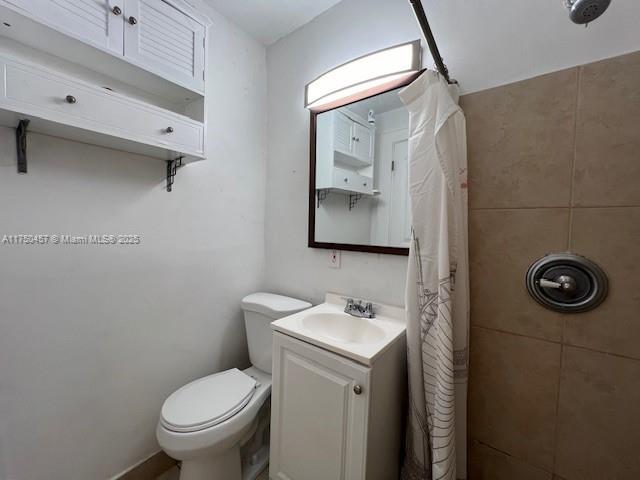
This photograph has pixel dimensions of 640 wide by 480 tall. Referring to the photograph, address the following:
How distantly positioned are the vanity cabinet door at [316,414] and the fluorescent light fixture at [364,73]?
1192 millimetres

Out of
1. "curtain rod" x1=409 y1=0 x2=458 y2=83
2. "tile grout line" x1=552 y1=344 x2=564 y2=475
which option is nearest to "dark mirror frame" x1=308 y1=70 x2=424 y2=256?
"curtain rod" x1=409 y1=0 x2=458 y2=83

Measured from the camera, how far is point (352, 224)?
4.50 feet

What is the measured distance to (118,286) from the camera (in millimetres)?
1150

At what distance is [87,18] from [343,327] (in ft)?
5.04

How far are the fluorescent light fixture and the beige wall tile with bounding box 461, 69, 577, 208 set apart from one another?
0.30 metres

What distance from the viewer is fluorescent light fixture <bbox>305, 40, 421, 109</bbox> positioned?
3.58 ft

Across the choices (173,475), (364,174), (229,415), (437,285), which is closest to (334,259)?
(364,174)

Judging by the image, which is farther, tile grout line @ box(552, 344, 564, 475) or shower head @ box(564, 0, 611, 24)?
tile grout line @ box(552, 344, 564, 475)

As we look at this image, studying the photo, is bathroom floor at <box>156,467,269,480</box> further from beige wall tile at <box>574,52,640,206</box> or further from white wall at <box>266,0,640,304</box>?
beige wall tile at <box>574,52,640,206</box>

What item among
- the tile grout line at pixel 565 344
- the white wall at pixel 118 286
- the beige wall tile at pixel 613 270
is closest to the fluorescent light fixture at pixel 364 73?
the white wall at pixel 118 286

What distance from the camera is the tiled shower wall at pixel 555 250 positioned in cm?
79

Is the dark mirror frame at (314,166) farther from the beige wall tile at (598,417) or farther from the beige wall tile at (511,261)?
the beige wall tile at (598,417)

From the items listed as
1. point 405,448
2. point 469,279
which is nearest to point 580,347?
point 469,279

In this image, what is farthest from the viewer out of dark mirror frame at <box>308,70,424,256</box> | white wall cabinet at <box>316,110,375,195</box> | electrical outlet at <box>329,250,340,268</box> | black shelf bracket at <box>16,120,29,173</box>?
electrical outlet at <box>329,250,340,268</box>
